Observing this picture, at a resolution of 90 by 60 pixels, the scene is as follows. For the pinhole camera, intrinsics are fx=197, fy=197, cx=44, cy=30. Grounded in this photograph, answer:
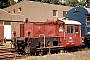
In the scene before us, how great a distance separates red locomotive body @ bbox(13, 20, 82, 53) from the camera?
45.3 feet

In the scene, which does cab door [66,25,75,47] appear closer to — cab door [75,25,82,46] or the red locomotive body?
the red locomotive body

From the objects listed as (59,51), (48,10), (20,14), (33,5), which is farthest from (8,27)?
(59,51)

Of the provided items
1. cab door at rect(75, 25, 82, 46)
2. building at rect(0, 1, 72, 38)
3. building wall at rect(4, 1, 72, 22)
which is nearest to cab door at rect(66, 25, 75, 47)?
cab door at rect(75, 25, 82, 46)

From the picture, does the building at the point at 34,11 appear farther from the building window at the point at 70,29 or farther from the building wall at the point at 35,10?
the building window at the point at 70,29

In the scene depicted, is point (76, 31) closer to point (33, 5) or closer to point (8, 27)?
point (8, 27)

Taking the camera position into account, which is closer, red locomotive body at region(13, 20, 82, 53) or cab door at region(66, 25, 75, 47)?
red locomotive body at region(13, 20, 82, 53)

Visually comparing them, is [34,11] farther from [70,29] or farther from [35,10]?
[70,29]

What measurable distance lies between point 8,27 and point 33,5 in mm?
6077

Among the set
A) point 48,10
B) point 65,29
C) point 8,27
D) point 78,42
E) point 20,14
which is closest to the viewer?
point 65,29

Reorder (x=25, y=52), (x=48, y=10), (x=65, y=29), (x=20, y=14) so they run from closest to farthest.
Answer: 1. (x=25, y=52)
2. (x=65, y=29)
3. (x=20, y=14)
4. (x=48, y=10)

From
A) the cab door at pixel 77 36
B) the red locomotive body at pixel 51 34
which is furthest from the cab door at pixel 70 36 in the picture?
the cab door at pixel 77 36

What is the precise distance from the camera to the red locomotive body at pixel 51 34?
1380 cm

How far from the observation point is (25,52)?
44.8 ft

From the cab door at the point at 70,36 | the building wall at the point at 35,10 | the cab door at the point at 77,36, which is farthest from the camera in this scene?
the building wall at the point at 35,10
